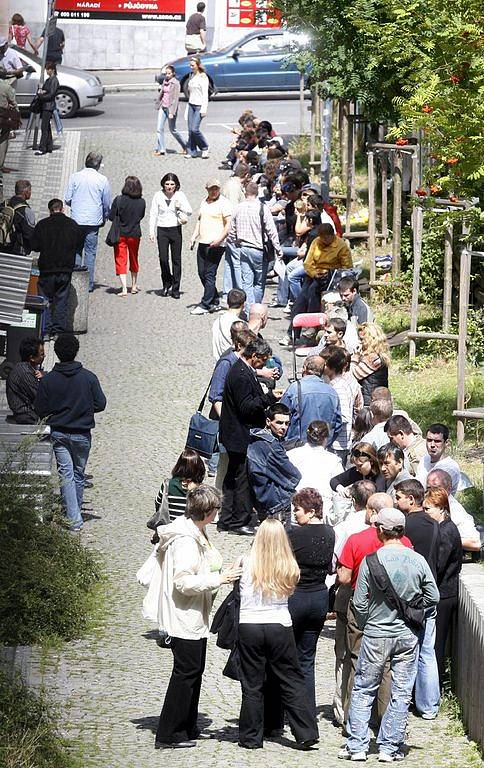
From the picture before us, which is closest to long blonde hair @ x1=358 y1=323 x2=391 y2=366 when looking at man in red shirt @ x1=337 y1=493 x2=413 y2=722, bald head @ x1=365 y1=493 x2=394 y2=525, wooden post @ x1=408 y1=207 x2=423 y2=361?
wooden post @ x1=408 y1=207 x2=423 y2=361

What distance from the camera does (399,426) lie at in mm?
10805

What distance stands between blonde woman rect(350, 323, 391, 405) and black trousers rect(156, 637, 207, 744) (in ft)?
16.6

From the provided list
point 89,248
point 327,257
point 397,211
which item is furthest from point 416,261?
point 89,248

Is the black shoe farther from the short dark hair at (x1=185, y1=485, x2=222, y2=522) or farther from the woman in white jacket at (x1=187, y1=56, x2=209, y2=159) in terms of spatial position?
the woman in white jacket at (x1=187, y1=56, x2=209, y2=159)

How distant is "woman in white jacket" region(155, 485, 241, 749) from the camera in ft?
27.8

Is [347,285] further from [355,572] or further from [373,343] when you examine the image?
[355,572]

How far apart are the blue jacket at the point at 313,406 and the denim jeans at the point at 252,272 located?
18.9ft

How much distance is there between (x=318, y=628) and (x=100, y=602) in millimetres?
2623

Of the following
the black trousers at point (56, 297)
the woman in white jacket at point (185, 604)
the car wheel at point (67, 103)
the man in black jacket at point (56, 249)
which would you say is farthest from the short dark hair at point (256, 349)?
the car wheel at point (67, 103)

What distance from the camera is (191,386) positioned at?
55.0ft

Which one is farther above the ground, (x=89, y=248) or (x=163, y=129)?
(x=163, y=129)

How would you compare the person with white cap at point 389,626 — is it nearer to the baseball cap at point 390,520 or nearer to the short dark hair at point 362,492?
the baseball cap at point 390,520

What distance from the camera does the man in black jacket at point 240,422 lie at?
12.4m

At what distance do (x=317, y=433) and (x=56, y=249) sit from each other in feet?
23.2
